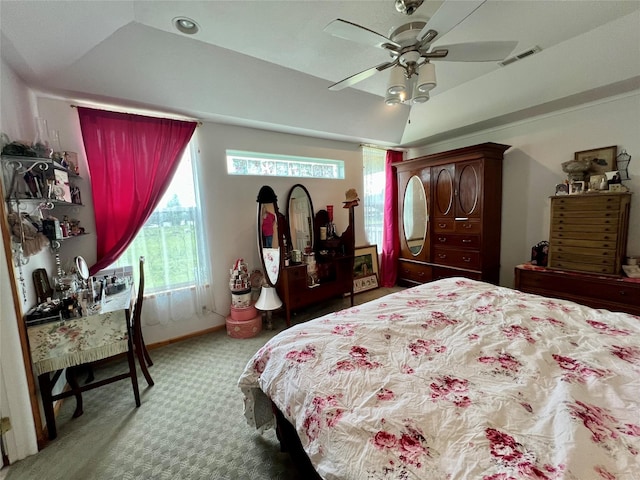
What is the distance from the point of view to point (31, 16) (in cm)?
147

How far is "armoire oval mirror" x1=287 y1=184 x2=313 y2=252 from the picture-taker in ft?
11.6

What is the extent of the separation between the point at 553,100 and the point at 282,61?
105 inches

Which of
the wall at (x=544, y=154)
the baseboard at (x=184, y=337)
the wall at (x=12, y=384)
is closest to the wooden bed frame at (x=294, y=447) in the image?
the wall at (x=12, y=384)

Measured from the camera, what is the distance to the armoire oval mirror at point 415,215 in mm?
3945

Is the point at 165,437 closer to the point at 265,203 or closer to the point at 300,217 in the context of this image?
the point at 265,203

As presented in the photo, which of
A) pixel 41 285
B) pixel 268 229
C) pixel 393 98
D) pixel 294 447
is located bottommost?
pixel 294 447

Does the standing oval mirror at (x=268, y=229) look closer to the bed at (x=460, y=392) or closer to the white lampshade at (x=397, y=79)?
the bed at (x=460, y=392)

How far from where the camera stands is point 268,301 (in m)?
3.05

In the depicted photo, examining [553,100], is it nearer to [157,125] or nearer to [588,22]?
[588,22]

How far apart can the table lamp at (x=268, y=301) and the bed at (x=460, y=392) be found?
1.48 metres

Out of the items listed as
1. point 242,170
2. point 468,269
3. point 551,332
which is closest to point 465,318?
point 551,332

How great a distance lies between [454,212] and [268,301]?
2.65 m

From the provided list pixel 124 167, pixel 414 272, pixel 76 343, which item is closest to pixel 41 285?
pixel 76 343

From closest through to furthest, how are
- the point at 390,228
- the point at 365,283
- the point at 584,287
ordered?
the point at 584,287
the point at 365,283
the point at 390,228
